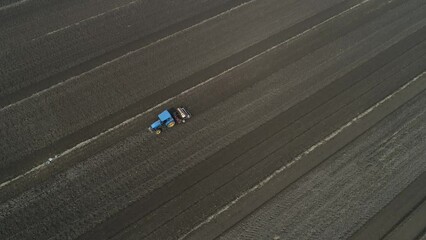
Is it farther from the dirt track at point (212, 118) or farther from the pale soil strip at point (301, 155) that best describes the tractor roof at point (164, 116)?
the pale soil strip at point (301, 155)

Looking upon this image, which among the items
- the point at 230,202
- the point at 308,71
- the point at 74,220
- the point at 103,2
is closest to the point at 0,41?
the point at 103,2

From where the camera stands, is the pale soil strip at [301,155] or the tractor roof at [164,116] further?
the tractor roof at [164,116]

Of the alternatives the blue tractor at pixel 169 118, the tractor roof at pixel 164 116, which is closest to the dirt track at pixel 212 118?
the blue tractor at pixel 169 118

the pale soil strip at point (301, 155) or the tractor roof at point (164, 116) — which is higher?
the tractor roof at point (164, 116)

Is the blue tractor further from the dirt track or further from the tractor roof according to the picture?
the dirt track

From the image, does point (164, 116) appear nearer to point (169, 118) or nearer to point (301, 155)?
point (169, 118)

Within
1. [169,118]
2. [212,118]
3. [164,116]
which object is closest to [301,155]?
[212,118]
